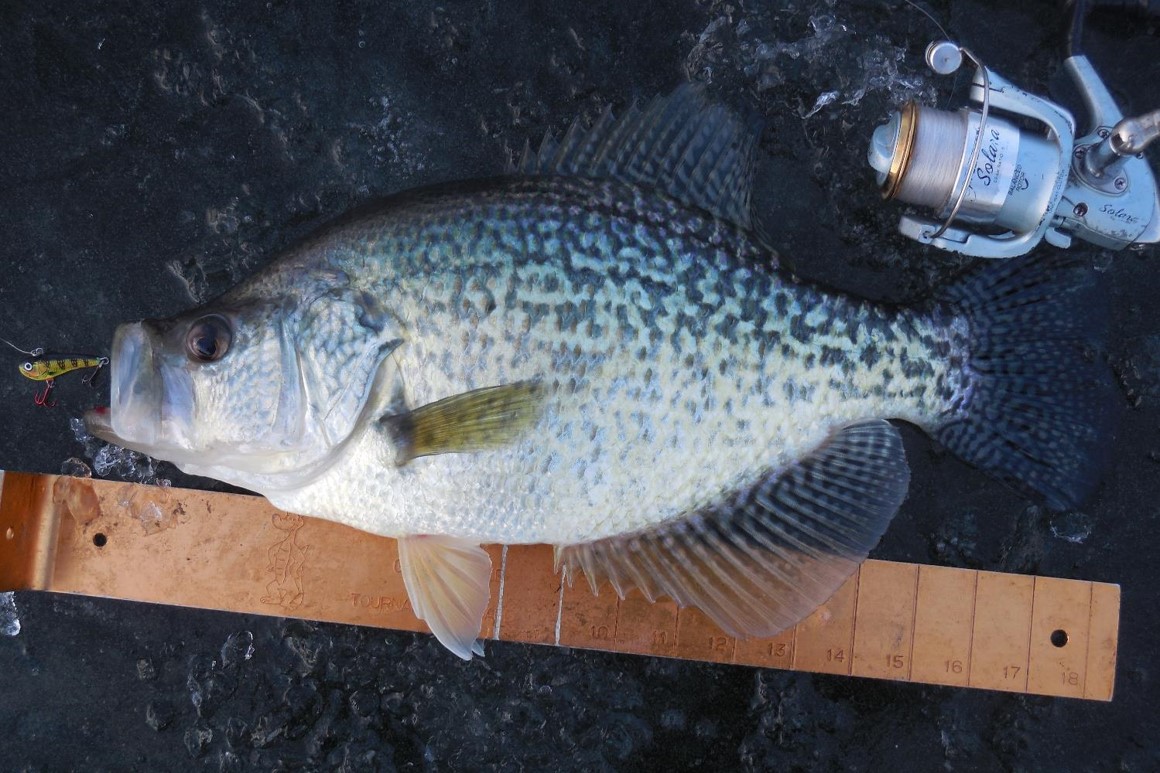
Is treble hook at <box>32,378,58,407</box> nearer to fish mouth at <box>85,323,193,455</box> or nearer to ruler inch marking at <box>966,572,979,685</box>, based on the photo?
fish mouth at <box>85,323,193,455</box>

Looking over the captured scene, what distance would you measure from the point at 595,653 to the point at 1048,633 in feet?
4.34

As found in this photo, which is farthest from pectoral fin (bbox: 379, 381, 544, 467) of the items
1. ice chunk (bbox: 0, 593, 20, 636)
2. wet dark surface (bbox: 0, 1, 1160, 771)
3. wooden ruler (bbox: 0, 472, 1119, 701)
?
ice chunk (bbox: 0, 593, 20, 636)

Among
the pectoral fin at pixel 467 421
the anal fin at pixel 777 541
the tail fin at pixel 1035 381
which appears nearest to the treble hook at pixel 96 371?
the pectoral fin at pixel 467 421

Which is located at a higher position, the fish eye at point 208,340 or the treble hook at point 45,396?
the fish eye at point 208,340

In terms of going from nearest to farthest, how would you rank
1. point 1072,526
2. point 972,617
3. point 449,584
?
point 449,584, point 972,617, point 1072,526

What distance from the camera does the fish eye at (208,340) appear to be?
1.67m

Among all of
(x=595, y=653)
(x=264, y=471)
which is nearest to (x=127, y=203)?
(x=264, y=471)

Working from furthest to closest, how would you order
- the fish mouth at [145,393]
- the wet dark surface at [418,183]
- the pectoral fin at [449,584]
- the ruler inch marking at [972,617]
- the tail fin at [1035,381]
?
the wet dark surface at [418,183] < the ruler inch marking at [972,617] < the tail fin at [1035,381] < the pectoral fin at [449,584] < the fish mouth at [145,393]

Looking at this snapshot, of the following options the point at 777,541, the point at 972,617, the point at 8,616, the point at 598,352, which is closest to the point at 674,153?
the point at 598,352

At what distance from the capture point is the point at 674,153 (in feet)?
6.27

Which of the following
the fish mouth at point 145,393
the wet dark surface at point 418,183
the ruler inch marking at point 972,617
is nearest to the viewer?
the fish mouth at point 145,393

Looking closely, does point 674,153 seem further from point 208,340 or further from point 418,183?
point 208,340

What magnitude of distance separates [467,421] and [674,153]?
2.95ft

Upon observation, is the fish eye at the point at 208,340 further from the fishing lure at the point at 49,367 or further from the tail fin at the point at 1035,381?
the tail fin at the point at 1035,381
